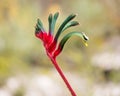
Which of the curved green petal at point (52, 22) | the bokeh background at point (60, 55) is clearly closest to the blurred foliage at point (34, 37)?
the bokeh background at point (60, 55)

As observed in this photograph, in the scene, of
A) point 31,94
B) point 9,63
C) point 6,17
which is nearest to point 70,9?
point 6,17

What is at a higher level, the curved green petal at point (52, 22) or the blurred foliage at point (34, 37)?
the blurred foliage at point (34, 37)

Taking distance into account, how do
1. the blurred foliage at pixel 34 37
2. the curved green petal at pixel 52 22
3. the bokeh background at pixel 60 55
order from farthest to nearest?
the blurred foliage at pixel 34 37 < the bokeh background at pixel 60 55 < the curved green petal at pixel 52 22

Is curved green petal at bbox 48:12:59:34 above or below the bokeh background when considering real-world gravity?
below

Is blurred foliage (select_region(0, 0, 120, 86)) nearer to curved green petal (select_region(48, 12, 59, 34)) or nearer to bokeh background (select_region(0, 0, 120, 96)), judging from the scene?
bokeh background (select_region(0, 0, 120, 96))

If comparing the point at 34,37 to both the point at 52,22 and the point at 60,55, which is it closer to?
the point at 60,55

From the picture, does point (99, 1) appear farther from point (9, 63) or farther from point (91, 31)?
point (9, 63)

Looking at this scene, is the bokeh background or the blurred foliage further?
the blurred foliage

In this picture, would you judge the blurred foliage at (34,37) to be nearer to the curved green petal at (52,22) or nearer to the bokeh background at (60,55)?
the bokeh background at (60,55)

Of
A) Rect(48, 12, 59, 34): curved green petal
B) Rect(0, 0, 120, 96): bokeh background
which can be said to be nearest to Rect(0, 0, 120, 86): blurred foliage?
Rect(0, 0, 120, 96): bokeh background
